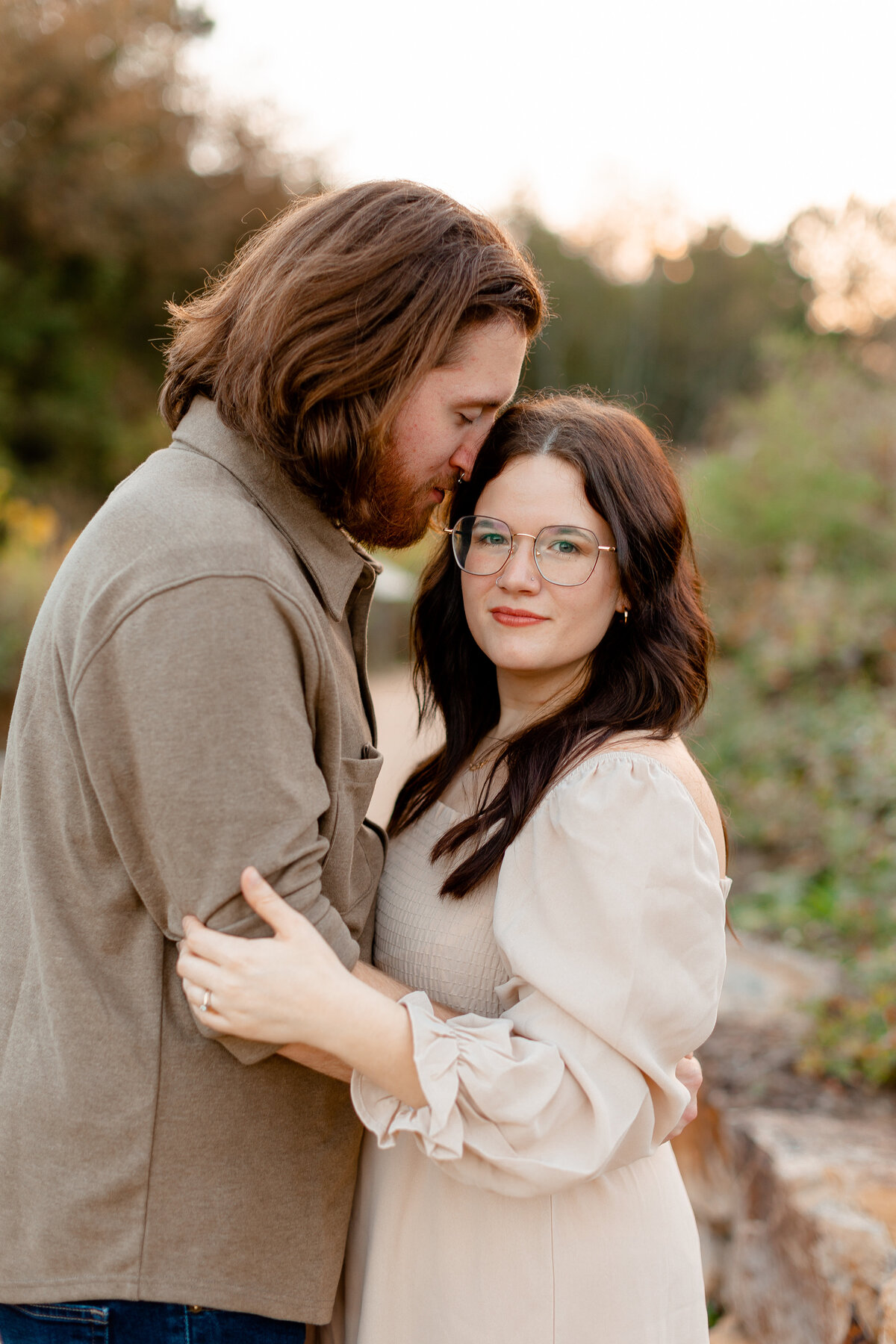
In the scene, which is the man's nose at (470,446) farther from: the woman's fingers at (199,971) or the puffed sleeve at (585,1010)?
the woman's fingers at (199,971)

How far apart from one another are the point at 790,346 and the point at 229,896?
11269mm

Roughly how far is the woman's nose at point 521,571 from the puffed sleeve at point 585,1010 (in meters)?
0.41

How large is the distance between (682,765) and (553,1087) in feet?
1.76

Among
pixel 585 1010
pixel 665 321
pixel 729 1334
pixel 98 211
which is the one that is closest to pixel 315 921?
pixel 585 1010

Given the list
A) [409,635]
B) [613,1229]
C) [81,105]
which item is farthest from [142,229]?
[613,1229]

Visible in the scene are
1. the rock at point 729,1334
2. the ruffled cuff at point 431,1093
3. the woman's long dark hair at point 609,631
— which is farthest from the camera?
the rock at point 729,1334

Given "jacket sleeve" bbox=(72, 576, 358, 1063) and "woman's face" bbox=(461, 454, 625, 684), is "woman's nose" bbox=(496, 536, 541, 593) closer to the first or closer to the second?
"woman's face" bbox=(461, 454, 625, 684)

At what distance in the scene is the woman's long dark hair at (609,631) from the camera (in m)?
1.74

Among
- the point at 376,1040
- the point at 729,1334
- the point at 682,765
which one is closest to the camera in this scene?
the point at 376,1040

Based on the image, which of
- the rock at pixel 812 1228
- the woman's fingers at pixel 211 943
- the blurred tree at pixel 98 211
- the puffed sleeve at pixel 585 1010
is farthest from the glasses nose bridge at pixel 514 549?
the blurred tree at pixel 98 211

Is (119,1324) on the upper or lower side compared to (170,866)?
lower

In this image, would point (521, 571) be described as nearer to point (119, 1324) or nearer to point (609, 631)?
point (609, 631)

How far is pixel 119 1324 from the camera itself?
1.43 metres

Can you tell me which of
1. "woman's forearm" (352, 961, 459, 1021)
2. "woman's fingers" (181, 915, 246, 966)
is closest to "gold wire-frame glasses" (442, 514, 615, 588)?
"woman's forearm" (352, 961, 459, 1021)
